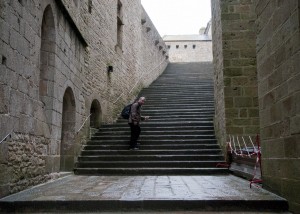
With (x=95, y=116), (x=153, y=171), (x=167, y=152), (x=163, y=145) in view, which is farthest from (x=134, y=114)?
(x=95, y=116)

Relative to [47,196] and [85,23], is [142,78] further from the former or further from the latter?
[47,196]

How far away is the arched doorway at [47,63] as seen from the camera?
233 inches

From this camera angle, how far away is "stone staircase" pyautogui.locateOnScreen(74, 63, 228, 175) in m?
7.42

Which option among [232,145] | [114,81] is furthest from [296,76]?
[114,81]

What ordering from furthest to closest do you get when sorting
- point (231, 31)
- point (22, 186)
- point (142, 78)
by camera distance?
point (142, 78), point (231, 31), point (22, 186)

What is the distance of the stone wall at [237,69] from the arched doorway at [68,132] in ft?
10.7

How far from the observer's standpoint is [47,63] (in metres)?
6.06

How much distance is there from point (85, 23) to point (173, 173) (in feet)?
14.0

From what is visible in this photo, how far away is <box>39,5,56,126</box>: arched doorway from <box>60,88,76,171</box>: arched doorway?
1447 millimetres

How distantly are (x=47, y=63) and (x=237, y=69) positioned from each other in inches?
156

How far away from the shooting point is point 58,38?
6.41 metres

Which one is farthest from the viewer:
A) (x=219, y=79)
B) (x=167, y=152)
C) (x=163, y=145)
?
(x=163, y=145)

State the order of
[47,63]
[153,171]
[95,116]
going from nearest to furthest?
1. [47,63]
2. [153,171]
3. [95,116]

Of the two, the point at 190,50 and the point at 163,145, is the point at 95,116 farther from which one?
the point at 190,50
